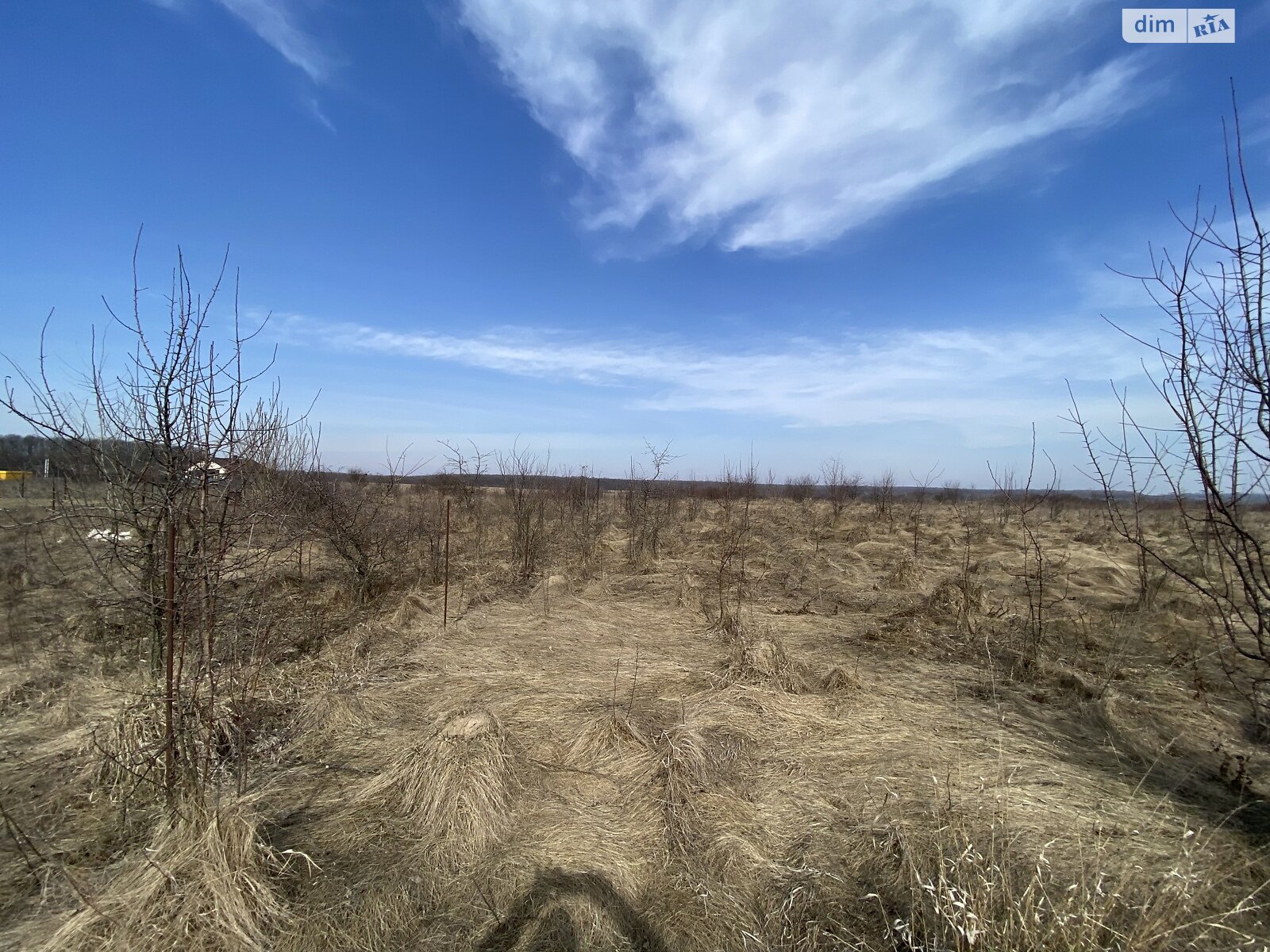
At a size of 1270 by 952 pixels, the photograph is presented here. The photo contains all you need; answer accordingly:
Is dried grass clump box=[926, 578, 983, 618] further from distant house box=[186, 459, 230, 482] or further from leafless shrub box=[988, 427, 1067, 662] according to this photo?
distant house box=[186, 459, 230, 482]

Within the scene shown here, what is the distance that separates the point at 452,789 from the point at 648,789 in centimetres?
122

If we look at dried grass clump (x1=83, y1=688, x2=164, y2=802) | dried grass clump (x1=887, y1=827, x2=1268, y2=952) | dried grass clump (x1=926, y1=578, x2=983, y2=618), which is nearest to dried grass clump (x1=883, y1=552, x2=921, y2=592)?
dried grass clump (x1=926, y1=578, x2=983, y2=618)

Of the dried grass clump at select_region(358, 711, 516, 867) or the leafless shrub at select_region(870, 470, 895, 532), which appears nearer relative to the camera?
the dried grass clump at select_region(358, 711, 516, 867)

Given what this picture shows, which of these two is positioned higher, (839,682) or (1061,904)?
(1061,904)

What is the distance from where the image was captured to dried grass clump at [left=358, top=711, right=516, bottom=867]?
3.05 metres

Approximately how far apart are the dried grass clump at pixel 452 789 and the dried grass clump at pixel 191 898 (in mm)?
780

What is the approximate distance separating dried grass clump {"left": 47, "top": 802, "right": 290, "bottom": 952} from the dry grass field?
0.01 metres

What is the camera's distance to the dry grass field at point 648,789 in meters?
2.34

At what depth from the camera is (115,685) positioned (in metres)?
4.68

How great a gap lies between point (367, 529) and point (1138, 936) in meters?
9.24

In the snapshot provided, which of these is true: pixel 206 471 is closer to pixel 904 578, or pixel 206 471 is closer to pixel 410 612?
pixel 410 612

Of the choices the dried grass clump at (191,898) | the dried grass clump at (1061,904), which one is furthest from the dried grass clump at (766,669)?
the dried grass clump at (191,898)

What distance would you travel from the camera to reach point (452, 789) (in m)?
3.29

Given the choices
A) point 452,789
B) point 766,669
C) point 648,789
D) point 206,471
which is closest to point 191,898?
point 452,789
